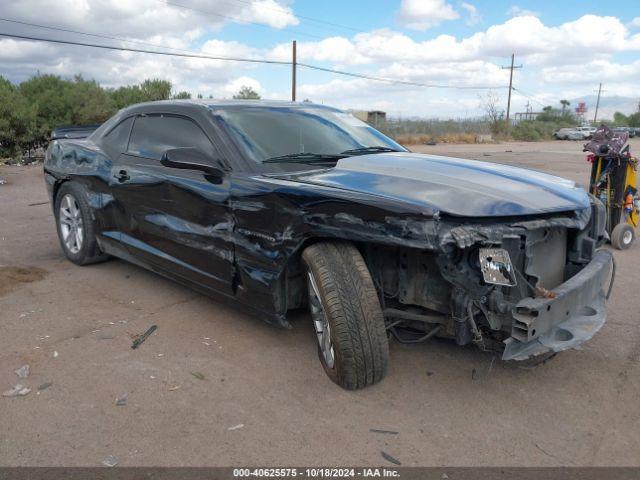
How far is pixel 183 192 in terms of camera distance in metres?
3.83

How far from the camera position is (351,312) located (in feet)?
9.41

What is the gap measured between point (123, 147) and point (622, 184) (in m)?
5.65

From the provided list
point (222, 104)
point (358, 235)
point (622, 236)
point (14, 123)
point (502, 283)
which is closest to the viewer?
point (502, 283)

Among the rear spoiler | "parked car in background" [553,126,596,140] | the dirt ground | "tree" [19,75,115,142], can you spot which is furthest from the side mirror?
"parked car in background" [553,126,596,140]

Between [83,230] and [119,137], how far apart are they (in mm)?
1000

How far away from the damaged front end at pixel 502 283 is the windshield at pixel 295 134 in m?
1.07

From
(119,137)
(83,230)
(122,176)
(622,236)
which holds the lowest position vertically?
(622,236)

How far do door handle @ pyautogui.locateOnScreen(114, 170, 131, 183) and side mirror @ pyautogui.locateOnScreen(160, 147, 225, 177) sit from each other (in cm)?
103

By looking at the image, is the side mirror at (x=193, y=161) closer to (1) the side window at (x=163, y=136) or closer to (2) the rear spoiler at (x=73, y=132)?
(1) the side window at (x=163, y=136)

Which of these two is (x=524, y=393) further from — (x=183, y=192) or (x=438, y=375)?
(x=183, y=192)

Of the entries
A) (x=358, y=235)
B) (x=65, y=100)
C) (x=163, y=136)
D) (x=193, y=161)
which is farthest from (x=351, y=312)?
(x=65, y=100)

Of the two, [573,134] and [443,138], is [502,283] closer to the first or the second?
[443,138]

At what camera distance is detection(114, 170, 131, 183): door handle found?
4434 millimetres

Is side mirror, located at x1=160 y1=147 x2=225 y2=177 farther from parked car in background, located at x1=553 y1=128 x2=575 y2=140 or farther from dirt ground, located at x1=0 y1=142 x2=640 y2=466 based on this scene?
parked car in background, located at x1=553 y1=128 x2=575 y2=140
